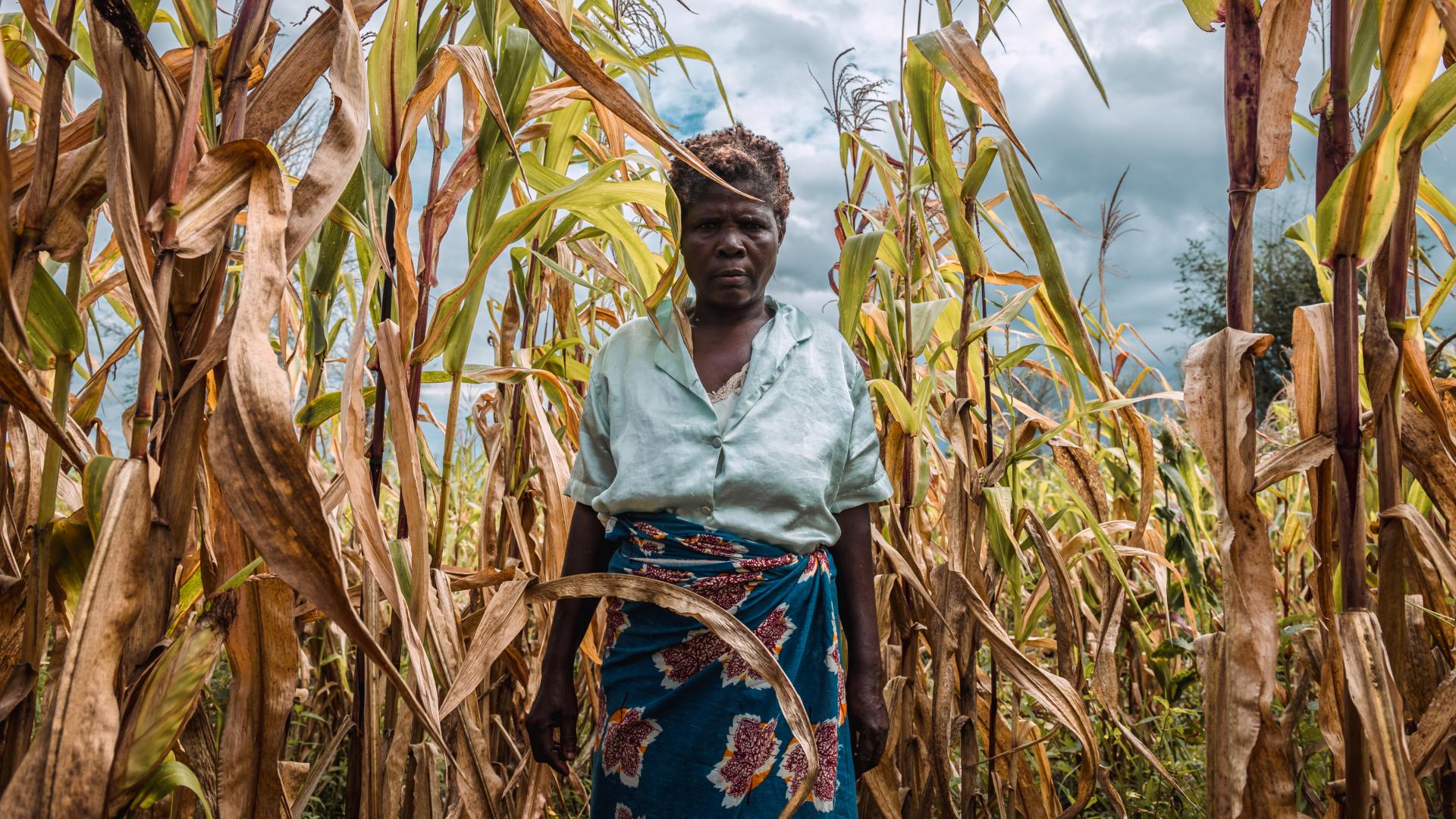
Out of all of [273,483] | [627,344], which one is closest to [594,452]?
[627,344]

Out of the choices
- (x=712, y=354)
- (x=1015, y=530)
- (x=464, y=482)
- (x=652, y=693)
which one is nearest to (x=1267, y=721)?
(x=1015, y=530)

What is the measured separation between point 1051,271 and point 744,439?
0.46m

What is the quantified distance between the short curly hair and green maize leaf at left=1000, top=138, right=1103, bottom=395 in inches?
15.9

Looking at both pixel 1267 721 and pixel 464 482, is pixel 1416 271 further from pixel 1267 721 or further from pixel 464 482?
pixel 464 482

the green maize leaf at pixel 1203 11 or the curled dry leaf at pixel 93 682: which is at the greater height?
the green maize leaf at pixel 1203 11

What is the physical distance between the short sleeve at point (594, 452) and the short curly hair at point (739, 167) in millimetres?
308

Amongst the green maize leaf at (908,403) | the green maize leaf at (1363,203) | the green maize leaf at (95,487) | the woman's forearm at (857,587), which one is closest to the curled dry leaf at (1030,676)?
the woman's forearm at (857,587)

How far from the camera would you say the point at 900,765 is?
4.86 feet

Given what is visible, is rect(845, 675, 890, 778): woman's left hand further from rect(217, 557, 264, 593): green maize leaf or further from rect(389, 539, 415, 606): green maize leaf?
rect(217, 557, 264, 593): green maize leaf

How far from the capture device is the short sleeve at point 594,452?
1.35m

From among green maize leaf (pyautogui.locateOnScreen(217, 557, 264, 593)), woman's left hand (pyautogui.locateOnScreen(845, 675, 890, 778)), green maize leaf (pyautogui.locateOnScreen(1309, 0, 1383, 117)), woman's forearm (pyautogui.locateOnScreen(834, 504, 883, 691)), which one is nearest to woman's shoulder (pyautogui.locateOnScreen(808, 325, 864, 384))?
woman's forearm (pyautogui.locateOnScreen(834, 504, 883, 691))

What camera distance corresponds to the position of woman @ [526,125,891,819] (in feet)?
3.99

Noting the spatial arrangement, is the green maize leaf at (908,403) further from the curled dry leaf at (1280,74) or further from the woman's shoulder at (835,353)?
the curled dry leaf at (1280,74)

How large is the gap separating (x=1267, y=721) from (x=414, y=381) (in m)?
0.94
